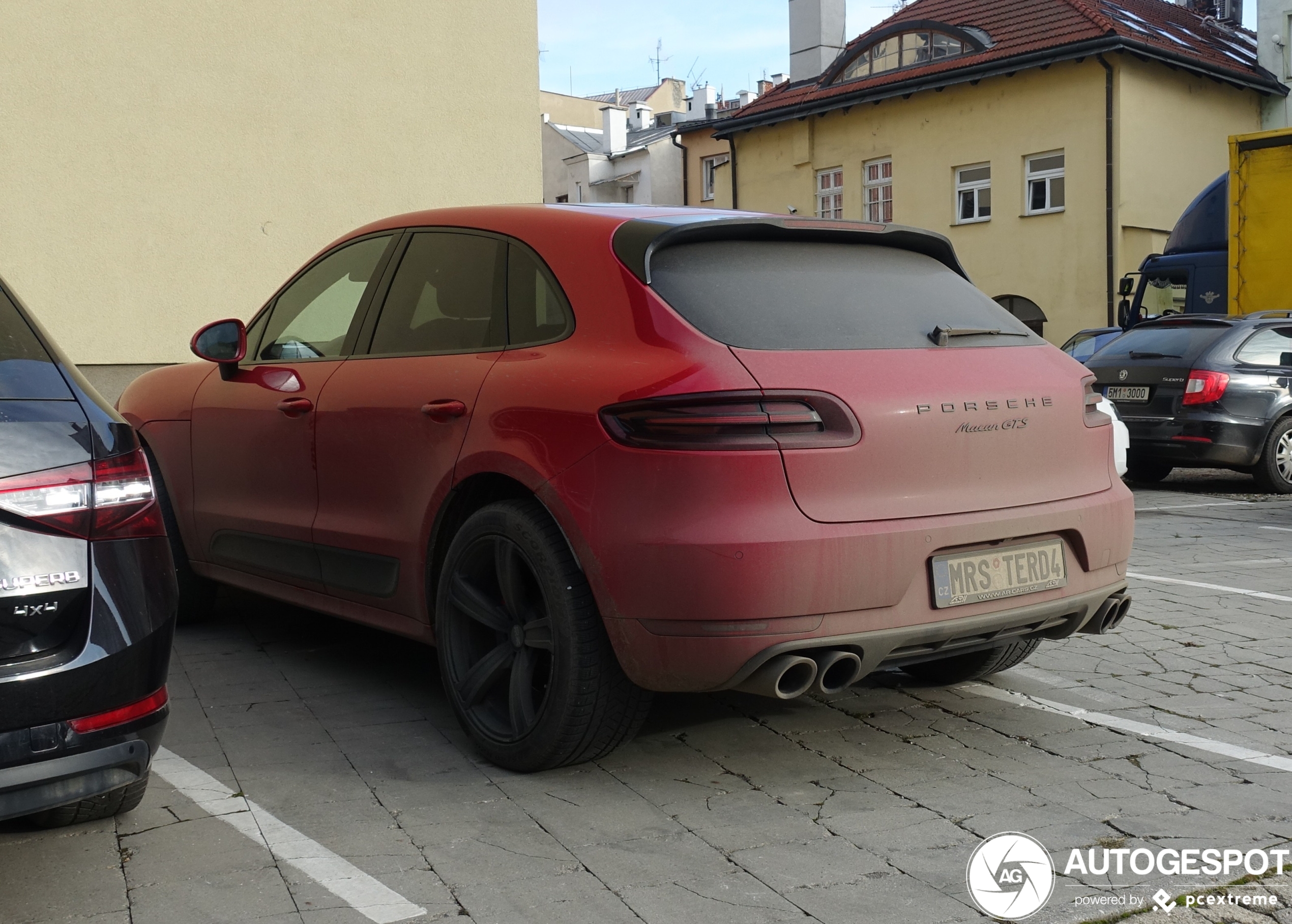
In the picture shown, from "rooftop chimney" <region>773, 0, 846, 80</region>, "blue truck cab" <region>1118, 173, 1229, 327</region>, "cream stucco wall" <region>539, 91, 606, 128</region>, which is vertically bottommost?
"blue truck cab" <region>1118, 173, 1229, 327</region>

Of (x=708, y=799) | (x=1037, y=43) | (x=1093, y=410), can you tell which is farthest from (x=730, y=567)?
(x=1037, y=43)

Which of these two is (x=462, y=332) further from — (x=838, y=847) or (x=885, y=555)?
(x=838, y=847)

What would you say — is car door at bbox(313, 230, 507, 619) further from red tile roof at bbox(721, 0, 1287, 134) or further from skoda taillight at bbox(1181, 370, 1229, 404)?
red tile roof at bbox(721, 0, 1287, 134)

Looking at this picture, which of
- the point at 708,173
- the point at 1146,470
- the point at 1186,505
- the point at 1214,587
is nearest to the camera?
the point at 1214,587

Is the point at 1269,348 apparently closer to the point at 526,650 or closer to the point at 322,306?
the point at 322,306

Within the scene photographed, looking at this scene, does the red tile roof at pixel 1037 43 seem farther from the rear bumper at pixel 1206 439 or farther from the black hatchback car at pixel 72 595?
the black hatchback car at pixel 72 595

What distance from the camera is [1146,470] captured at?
1291 cm

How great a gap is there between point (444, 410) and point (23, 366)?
51.9 inches

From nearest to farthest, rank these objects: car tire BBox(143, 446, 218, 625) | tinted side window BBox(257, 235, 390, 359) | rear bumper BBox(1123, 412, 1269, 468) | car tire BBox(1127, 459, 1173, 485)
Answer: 1. tinted side window BBox(257, 235, 390, 359)
2. car tire BBox(143, 446, 218, 625)
3. rear bumper BBox(1123, 412, 1269, 468)
4. car tire BBox(1127, 459, 1173, 485)

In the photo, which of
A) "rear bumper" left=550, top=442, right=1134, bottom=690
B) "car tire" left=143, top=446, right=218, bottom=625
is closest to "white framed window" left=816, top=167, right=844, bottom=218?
"car tire" left=143, top=446, right=218, bottom=625

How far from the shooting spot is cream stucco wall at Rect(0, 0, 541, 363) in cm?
1205

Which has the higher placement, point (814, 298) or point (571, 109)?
point (571, 109)

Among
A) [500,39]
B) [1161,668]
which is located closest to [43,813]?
[1161,668]
